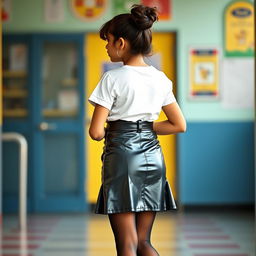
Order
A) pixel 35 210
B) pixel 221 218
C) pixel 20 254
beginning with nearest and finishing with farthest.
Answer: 1. pixel 20 254
2. pixel 221 218
3. pixel 35 210

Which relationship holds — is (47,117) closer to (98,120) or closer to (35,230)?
(35,230)

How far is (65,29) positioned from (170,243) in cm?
331

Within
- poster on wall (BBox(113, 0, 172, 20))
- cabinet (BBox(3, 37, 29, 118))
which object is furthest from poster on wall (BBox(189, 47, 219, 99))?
cabinet (BBox(3, 37, 29, 118))

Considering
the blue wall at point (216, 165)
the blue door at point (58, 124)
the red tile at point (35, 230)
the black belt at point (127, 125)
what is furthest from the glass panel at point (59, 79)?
the black belt at point (127, 125)

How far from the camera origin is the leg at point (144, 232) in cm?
246

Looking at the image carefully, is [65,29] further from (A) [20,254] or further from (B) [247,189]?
(A) [20,254]

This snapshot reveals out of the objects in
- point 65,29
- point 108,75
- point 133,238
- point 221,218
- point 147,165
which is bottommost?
point 221,218

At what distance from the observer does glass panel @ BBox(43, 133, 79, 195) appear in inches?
311

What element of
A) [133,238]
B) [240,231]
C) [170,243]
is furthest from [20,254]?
[133,238]

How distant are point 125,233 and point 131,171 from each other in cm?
21

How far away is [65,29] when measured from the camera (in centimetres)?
784

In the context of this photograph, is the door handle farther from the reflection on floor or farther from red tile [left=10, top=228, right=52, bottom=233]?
red tile [left=10, top=228, right=52, bottom=233]

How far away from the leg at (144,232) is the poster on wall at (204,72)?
5.37 m

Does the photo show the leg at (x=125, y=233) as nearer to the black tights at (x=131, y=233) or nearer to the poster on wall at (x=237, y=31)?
the black tights at (x=131, y=233)
